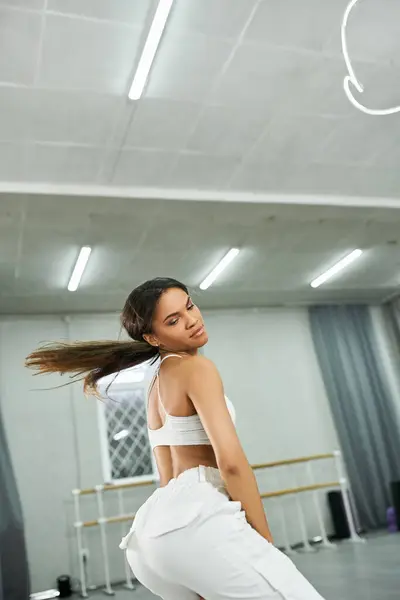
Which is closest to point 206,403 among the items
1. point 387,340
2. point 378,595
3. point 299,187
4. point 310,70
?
point 378,595

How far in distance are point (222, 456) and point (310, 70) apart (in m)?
3.04

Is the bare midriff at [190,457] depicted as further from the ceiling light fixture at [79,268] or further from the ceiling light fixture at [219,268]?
the ceiling light fixture at [219,268]

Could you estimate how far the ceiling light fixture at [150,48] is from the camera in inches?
107

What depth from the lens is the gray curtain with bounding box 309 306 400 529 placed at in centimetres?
659

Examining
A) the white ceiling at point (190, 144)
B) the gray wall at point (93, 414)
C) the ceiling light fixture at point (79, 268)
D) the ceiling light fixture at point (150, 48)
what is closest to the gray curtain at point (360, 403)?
the gray wall at point (93, 414)

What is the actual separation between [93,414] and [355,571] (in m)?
3.36

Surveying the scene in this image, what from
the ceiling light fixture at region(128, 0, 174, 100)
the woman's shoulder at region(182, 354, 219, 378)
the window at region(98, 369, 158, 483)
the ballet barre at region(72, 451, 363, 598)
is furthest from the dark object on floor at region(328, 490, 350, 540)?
the woman's shoulder at region(182, 354, 219, 378)

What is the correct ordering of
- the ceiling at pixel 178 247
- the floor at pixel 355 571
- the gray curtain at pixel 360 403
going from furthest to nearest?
the gray curtain at pixel 360 403 → the ceiling at pixel 178 247 → the floor at pixel 355 571

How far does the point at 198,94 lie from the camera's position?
11.1 ft

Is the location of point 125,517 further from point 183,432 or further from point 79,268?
point 183,432

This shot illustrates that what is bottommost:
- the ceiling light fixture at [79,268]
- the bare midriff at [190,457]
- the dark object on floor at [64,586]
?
the dark object on floor at [64,586]

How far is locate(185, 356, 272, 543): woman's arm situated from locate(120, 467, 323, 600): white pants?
2 centimetres

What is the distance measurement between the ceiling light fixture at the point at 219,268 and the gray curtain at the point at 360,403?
1.90m

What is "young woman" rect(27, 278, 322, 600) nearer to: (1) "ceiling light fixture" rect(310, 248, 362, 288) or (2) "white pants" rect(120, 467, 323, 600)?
(2) "white pants" rect(120, 467, 323, 600)
